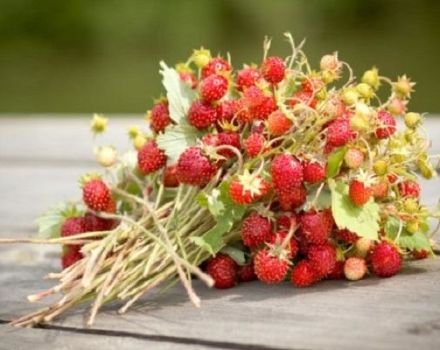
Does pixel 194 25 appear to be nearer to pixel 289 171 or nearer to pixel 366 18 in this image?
pixel 366 18

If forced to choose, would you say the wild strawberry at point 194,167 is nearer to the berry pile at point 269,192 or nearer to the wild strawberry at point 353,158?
the berry pile at point 269,192

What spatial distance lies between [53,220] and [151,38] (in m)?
3.52

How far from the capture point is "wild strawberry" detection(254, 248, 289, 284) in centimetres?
98

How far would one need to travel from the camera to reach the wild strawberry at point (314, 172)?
3.15ft

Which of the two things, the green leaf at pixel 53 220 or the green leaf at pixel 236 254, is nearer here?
the green leaf at pixel 236 254

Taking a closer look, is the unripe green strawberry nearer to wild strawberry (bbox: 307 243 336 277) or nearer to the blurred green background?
wild strawberry (bbox: 307 243 336 277)

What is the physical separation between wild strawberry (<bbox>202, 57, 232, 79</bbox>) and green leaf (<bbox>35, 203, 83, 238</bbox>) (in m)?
0.22

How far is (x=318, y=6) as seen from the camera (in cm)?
451

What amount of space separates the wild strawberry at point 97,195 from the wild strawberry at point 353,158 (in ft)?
0.92

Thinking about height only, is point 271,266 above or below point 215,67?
below

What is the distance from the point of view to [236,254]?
1043 mm

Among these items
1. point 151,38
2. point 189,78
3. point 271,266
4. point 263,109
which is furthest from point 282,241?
point 151,38

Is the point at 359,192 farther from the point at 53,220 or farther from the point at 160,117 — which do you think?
the point at 53,220

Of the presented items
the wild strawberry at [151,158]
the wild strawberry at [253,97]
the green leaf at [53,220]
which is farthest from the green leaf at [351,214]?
the green leaf at [53,220]
